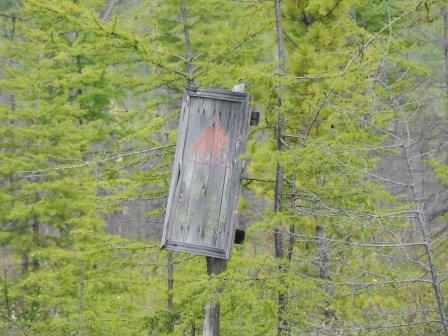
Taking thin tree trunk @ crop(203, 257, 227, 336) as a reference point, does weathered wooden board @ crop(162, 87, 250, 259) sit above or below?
above

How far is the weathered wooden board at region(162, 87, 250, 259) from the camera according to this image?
5.43 metres

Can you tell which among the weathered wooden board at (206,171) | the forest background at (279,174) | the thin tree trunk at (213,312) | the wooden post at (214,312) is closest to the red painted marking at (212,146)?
the weathered wooden board at (206,171)

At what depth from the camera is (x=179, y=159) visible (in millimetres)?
5496

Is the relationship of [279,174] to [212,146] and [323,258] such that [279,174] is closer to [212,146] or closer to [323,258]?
[212,146]

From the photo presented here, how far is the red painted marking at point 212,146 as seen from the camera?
18.2ft

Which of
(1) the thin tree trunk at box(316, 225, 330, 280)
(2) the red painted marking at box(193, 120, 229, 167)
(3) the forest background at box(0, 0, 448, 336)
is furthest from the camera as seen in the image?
(2) the red painted marking at box(193, 120, 229, 167)

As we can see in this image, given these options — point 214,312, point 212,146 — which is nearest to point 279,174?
point 212,146

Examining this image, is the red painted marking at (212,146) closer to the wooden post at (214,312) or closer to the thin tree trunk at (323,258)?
the wooden post at (214,312)

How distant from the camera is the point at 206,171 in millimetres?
5547

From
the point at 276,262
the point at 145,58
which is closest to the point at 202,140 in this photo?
the point at 145,58

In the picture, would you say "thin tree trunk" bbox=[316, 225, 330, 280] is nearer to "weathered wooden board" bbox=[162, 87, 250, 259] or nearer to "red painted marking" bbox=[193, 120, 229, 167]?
"weathered wooden board" bbox=[162, 87, 250, 259]

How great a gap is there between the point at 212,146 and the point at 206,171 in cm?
25

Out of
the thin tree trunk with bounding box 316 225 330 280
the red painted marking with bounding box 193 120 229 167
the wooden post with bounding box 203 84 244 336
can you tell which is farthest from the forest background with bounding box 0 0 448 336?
the red painted marking with bounding box 193 120 229 167

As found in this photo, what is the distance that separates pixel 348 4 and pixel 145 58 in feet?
9.01
